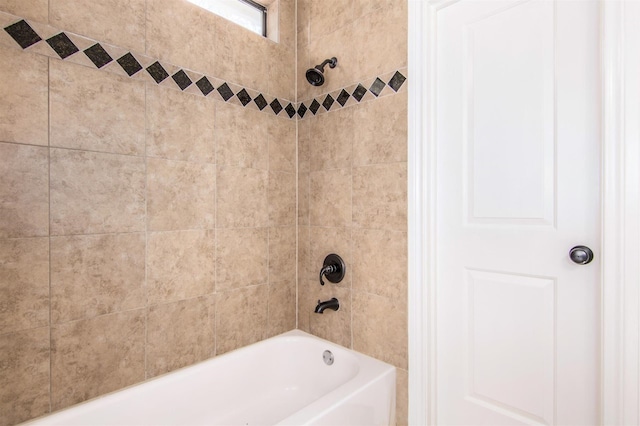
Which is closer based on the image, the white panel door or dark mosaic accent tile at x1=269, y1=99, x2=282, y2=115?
the white panel door

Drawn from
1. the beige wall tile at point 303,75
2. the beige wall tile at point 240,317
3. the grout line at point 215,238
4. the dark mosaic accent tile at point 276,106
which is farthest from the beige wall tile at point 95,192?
the beige wall tile at point 303,75

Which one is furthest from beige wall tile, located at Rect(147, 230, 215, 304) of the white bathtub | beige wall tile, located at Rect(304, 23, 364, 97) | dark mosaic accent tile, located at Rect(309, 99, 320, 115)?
beige wall tile, located at Rect(304, 23, 364, 97)

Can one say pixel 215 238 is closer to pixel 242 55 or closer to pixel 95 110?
pixel 95 110

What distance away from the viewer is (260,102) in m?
1.83

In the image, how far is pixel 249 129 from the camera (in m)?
1.77

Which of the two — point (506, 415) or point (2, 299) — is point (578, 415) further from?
point (2, 299)

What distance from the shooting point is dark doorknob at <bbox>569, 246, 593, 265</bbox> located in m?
1.12

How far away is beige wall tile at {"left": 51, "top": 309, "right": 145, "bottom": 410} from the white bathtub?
0.06 meters

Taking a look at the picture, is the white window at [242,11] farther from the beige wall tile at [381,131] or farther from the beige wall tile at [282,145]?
the beige wall tile at [381,131]

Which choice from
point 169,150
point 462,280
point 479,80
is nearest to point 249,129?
point 169,150

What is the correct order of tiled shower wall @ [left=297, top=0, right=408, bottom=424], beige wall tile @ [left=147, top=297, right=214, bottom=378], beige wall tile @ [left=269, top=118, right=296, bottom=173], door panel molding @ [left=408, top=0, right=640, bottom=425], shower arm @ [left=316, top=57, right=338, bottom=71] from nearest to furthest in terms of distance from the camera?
door panel molding @ [left=408, top=0, right=640, bottom=425] < beige wall tile @ [left=147, top=297, right=214, bottom=378] < tiled shower wall @ [left=297, top=0, right=408, bottom=424] < shower arm @ [left=316, top=57, right=338, bottom=71] < beige wall tile @ [left=269, top=118, right=296, bottom=173]

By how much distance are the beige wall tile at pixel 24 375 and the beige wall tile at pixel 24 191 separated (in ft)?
1.17

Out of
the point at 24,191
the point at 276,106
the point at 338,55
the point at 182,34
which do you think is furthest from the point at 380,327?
the point at 182,34

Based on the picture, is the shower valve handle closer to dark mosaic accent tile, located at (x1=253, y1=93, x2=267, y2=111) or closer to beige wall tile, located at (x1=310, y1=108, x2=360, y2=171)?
beige wall tile, located at (x1=310, y1=108, x2=360, y2=171)
